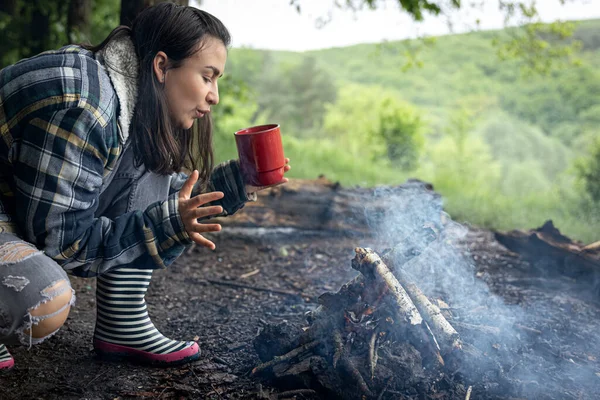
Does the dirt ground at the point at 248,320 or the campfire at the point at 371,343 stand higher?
the campfire at the point at 371,343

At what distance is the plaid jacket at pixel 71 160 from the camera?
1677 millimetres

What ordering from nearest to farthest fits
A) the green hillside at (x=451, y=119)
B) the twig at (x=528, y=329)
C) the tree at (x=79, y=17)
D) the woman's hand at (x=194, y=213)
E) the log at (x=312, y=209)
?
1. the woman's hand at (x=194, y=213)
2. the twig at (x=528, y=329)
3. the log at (x=312, y=209)
4. the tree at (x=79, y=17)
5. the green hillside at (x=451, y=119)

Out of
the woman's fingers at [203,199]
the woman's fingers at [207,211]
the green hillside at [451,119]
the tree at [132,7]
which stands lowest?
the green hillside at [451,119]

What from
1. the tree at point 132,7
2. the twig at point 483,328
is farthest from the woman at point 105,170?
the tree at point 132,7

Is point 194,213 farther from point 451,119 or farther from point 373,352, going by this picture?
point 451,119

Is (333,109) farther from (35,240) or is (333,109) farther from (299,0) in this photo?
(35,240)

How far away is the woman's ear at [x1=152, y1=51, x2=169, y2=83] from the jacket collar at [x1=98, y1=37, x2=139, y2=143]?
87 millimetres

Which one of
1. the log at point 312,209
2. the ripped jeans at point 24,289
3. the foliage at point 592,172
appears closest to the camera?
the ripped jeans at point 24,289

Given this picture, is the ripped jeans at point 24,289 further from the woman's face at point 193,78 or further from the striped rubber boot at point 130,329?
the woman's face at point 193,78

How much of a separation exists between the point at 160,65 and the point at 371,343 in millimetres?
1369

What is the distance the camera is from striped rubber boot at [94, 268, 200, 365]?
7.10 ft

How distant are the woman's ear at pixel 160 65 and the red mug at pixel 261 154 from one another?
0.37 m

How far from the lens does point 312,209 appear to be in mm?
4465

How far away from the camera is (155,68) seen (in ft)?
6.32
